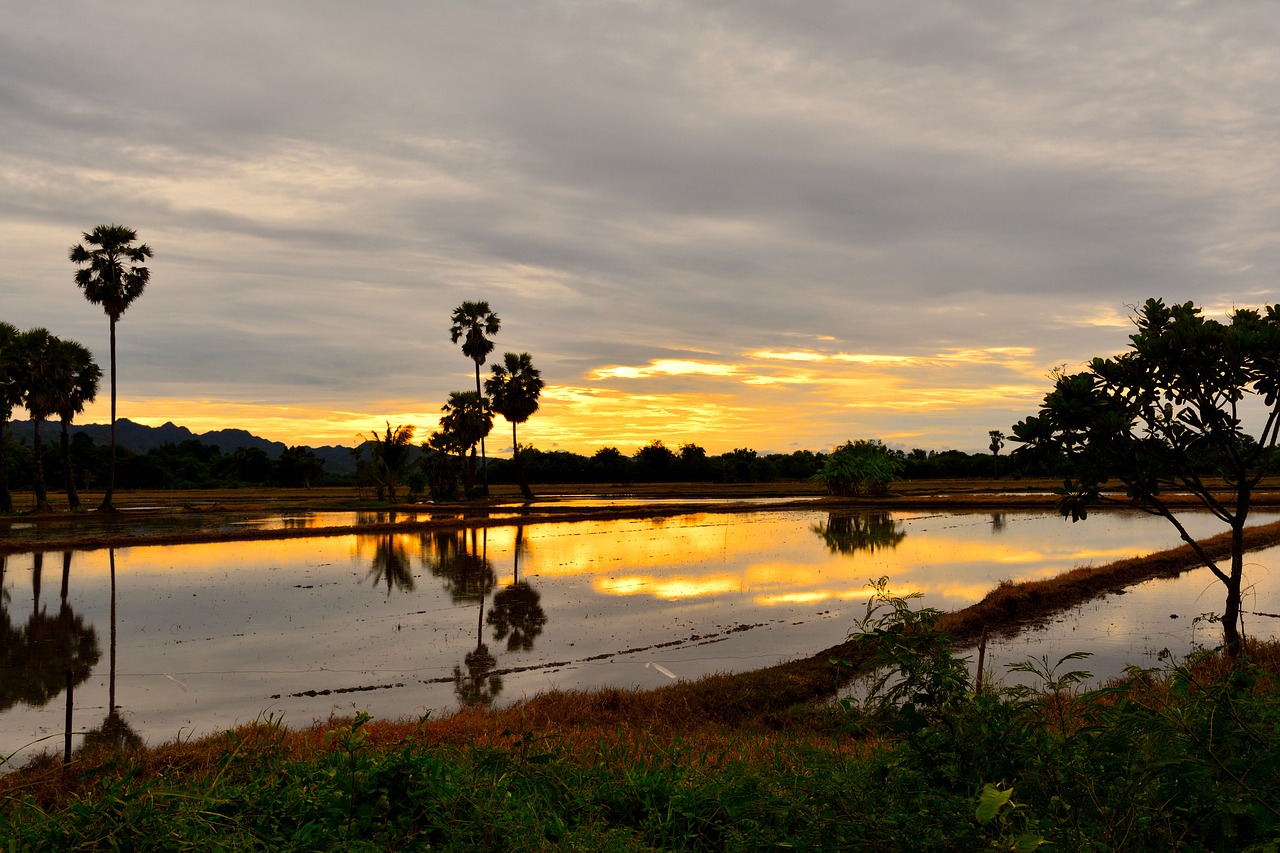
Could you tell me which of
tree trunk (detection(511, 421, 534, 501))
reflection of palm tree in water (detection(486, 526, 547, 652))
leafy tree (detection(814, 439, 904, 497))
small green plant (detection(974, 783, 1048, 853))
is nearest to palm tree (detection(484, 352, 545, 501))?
tree trunk (detection(511, 421, 534, 501))

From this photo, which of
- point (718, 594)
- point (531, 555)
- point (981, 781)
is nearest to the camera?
point (981, 781)

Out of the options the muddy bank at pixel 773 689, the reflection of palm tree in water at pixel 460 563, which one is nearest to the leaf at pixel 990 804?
the muddy bank at pixel 773 689

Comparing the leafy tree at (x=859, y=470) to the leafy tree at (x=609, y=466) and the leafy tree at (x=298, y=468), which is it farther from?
the leafy tree at (x=298, y=468)

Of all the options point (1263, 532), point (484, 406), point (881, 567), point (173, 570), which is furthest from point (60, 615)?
point (484, 406)

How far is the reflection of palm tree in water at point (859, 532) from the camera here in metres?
36.0

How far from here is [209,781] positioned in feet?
19.7

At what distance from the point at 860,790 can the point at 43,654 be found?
1846cm

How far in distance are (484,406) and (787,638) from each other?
68276 mm

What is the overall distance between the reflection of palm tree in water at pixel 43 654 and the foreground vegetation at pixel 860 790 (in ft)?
29.5

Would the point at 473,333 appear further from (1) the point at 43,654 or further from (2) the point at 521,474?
(1) the point at 43,654

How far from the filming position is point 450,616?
2078cm

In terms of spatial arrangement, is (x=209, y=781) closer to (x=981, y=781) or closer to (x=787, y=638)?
(x=981, y=781)

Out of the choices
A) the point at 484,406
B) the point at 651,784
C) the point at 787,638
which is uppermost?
the point at 484,406

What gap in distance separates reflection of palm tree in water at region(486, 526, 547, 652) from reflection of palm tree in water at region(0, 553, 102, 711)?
27.0 feet
